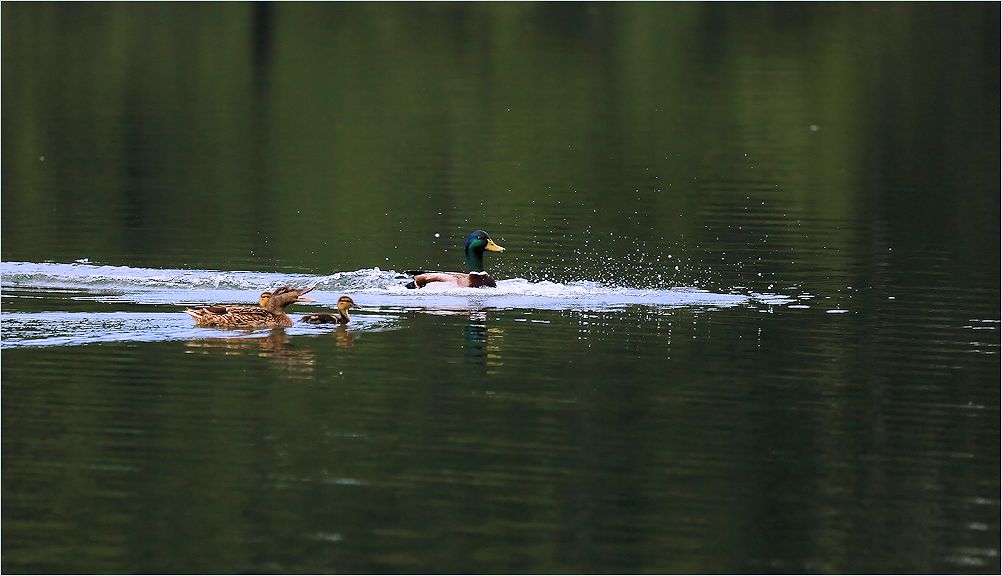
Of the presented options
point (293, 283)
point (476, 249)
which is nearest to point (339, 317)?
point (293, 283)

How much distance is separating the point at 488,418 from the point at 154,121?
30.2 meters

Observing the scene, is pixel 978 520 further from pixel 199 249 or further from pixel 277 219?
pixel 277 219

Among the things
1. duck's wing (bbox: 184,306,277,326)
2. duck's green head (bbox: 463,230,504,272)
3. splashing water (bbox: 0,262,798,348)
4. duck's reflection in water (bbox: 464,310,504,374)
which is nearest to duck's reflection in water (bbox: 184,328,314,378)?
duck's wing (bbox: 184,306,277,326)

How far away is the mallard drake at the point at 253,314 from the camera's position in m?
19.0

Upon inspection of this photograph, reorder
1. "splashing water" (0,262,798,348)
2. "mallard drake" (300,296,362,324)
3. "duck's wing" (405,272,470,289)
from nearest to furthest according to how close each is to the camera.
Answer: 1. "mallard drake" (300,296,362,324)
2. "splashing water" (0,262,798,348)
3. "duck's wing" (405,272,470,289)

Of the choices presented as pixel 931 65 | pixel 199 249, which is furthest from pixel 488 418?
pixel 931 65

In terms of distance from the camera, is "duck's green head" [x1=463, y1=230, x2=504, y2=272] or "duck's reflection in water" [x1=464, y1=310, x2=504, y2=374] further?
"duck's green head" [x1=463, y1=230, x2=504, y2=272]

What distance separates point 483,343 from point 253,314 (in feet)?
7.47

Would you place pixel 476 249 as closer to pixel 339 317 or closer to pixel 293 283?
pixel 293 283

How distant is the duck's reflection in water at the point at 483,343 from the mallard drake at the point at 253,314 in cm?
177

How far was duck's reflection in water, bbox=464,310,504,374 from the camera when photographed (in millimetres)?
17469

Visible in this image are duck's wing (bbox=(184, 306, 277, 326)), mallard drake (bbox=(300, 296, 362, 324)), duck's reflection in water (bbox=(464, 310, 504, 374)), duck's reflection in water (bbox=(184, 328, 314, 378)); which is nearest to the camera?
duck's reflection in water (bbox=(184, 328, 314, 378))

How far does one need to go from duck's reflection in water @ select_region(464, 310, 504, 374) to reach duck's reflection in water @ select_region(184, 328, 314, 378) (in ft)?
4.76

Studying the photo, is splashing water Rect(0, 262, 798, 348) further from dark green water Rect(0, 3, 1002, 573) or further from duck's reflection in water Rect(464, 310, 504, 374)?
duck's reflection in water Rect(464, 310, 504, 374)
